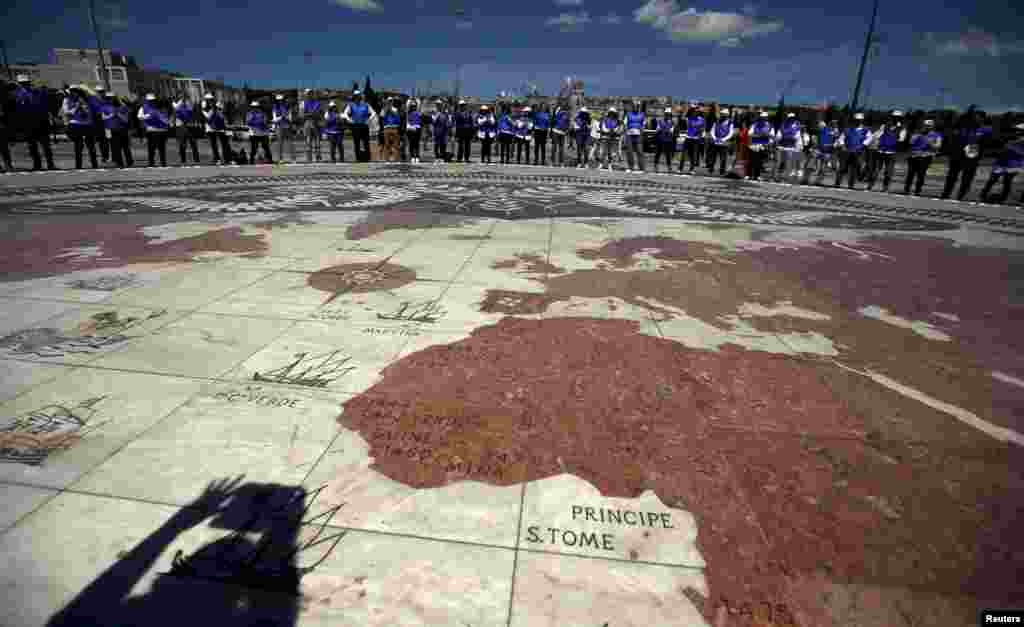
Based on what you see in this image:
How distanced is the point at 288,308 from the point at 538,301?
2857 millimetres

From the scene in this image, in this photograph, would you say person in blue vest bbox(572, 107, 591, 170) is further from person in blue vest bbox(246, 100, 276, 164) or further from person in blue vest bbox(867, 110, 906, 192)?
person in blue vest bbox(246, 100, 276, 164)

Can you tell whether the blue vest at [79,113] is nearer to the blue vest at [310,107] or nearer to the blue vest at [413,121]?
the blue vest at [310,107]

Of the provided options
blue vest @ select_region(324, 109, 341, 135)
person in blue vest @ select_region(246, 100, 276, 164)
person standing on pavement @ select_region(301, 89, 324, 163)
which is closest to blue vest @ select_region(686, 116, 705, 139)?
blue vest @ select_region(324, 109, 341, 135)

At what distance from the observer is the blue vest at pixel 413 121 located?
19.2m

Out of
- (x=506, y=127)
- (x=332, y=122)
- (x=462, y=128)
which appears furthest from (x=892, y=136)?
(x=332, y=122)

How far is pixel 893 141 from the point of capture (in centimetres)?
1680

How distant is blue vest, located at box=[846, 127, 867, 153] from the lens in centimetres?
1747

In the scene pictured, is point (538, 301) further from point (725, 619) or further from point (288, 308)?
point (725, 619)

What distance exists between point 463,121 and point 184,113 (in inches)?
402

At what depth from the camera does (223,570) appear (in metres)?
2.39

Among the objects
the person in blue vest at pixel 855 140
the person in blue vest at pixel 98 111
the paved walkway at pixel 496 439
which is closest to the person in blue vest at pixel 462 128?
the person in blue vest at pixel 98 111

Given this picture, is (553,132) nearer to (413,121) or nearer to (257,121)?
(413,121)

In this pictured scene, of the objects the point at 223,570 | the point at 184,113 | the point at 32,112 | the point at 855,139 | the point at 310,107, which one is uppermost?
the point at 310,107

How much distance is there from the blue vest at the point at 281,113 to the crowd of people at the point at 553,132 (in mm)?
54
